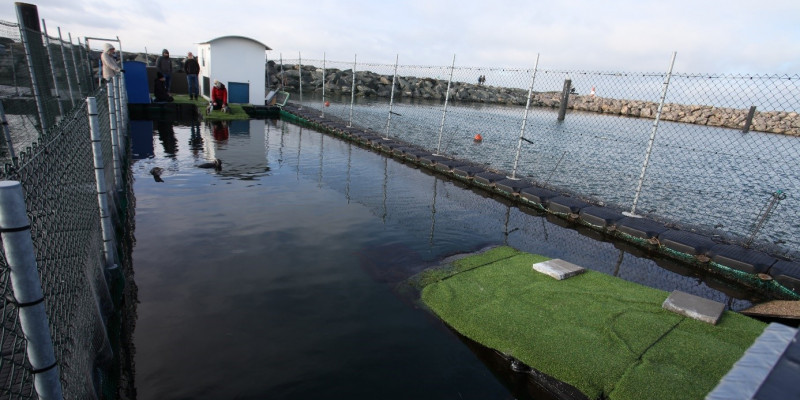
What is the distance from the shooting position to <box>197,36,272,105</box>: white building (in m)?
23.6

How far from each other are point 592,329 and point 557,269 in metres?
1.49

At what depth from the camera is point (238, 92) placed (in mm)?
24562

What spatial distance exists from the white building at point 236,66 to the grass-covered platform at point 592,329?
22106 millimetres

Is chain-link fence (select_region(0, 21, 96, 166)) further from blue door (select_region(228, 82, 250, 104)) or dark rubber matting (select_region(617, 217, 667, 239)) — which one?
blue door (select_region(228, 82, 250, 104))

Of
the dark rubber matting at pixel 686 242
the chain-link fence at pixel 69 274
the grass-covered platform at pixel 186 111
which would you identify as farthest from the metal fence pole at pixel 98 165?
the grass-covered platform at pixel 186 111

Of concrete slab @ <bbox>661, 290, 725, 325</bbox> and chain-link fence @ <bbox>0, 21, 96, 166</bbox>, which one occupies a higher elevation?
chain-link fence @ <bbox>0, 21, 96, 166</bbox>

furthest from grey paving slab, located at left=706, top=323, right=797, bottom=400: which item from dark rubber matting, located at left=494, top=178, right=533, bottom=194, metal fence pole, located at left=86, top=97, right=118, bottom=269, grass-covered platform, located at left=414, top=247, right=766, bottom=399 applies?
dark rubber matting, located at left=494, top=178, right=533, bottom=194

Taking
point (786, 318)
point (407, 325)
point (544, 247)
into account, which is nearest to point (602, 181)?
point (544, 247)

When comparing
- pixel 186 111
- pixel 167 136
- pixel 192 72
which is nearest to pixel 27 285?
pixel 167 136

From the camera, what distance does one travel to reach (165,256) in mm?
6348

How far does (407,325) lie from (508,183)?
716 centimetres

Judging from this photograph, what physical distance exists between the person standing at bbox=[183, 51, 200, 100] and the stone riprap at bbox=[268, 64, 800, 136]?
1947 cm

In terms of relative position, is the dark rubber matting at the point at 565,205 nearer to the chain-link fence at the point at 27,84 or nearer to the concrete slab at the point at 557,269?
the concrete slab at the point at 557,269

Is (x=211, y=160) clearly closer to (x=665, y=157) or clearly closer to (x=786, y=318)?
(x=786, y=318)
